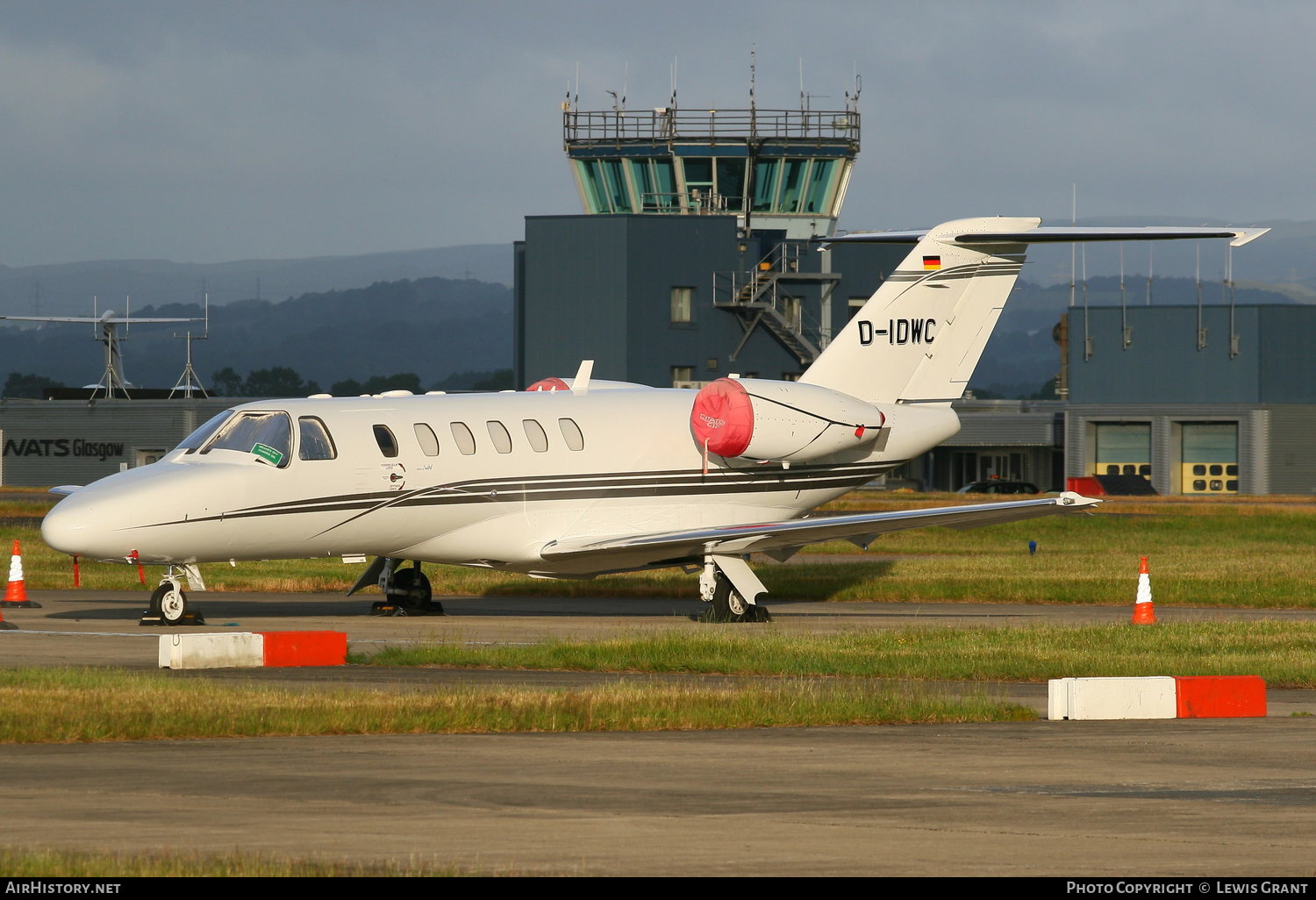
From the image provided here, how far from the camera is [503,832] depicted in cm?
906

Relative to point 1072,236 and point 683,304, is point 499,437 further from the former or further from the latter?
point 683,304

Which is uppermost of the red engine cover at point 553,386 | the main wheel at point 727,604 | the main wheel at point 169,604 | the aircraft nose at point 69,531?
the red engine cover at point 553,386

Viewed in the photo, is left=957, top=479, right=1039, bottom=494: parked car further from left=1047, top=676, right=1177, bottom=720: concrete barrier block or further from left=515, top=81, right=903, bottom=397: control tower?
left=1047, top=676, right=1177, bottom=720: concrete barrier block

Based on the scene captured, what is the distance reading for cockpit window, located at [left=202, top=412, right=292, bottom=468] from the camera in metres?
22.5

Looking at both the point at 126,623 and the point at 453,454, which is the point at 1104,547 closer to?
the point at 453,454

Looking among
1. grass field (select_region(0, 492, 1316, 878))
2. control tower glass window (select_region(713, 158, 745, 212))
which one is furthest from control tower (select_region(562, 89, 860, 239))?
grass field (select_region(0, 492, 1316, 878))

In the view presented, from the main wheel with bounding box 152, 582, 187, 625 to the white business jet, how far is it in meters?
0.04

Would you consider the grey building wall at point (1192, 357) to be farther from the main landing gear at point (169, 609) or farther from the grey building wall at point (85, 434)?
the main landing gear at point (169, 609)

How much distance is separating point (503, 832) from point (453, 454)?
14900 mm

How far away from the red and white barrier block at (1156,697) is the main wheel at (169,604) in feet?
39.8

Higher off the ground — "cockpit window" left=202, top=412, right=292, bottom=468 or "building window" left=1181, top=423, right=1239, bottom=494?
"cockpit window" left=202, top=412, right=292, bottom=468

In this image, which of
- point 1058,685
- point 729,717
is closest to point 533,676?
point 729,717

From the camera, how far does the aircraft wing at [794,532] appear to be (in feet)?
75.5

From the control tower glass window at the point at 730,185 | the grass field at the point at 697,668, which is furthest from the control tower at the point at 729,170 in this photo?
the grass field at the point at 697,668
